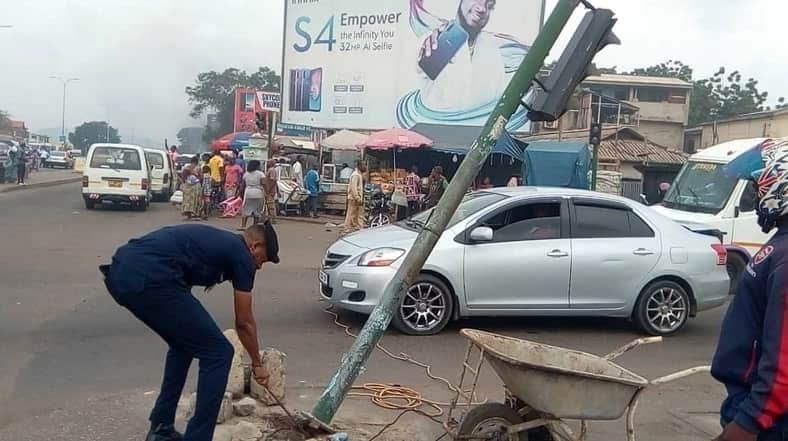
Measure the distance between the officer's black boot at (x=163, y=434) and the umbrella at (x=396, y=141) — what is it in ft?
56.5

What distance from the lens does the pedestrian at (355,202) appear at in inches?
675

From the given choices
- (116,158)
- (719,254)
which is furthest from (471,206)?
(116,158)

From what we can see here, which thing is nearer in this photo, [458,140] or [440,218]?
[440,218]

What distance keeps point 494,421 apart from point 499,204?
156 inches

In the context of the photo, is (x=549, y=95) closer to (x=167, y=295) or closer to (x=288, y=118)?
(x=167, y=295)

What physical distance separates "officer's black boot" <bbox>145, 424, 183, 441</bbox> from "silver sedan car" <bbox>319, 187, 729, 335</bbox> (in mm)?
3445

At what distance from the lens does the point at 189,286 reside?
4.44 meters

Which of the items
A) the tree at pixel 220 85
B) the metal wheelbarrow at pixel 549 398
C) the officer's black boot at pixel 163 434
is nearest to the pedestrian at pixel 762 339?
the metal wheelbarrow at pixel 549 398

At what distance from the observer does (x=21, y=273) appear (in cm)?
1078

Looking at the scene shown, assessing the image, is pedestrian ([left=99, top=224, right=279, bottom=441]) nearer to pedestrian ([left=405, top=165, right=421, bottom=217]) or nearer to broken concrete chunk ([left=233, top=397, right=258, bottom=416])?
broken concrete chunk ([left=233, top=397, right=258, bottom=416])

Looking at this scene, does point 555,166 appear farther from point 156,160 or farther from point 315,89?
point 156,160

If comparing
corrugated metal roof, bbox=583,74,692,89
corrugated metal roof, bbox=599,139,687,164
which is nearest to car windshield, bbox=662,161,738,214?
corrugated metal roof, bbox=599,139,687,164

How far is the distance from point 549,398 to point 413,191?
55.8ft

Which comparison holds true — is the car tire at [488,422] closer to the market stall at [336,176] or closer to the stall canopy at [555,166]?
the stall canopy at [555,166]
